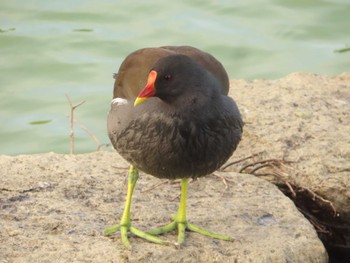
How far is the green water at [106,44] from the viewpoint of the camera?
746 centimetres

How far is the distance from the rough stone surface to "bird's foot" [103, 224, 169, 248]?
0.03 metres

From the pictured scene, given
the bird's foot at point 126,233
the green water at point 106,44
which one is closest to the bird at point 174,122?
the bird's foot at point 126,233

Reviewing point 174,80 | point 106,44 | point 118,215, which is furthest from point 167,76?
point 106,44

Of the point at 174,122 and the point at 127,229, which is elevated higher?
the point at 174,122

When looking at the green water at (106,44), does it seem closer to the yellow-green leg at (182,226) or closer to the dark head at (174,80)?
the yellow-green leg at (182,226)

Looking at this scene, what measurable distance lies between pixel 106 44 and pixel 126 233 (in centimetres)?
494

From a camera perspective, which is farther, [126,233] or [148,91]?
[126,233]

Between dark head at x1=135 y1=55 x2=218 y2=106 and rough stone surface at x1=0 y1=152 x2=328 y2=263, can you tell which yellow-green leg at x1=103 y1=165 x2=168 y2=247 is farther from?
dark head at x1=135 y1=55 x2=218 y2=106

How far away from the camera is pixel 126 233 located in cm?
374

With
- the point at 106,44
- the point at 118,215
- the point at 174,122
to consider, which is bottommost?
the point at 106,44

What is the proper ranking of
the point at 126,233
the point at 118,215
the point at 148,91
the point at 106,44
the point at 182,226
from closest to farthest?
the point at 148,91
the point at 126,233
the point at 182,226
the point at 118,215
the point at 106,44

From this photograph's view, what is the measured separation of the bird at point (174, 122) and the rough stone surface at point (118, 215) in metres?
0.13

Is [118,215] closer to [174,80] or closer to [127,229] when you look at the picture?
[127,229]

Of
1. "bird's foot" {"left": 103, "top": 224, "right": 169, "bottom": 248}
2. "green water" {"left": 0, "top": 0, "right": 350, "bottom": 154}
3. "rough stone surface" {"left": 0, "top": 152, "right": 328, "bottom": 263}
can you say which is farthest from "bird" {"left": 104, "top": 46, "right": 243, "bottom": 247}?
"green water" {"left": 0, "top": 0, "right": 350, "bottom": 154}
